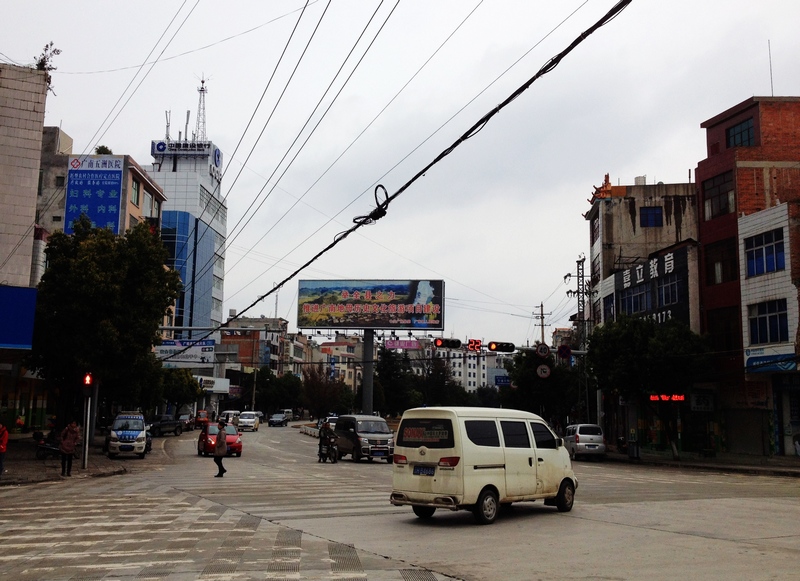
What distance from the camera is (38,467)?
25.9 m

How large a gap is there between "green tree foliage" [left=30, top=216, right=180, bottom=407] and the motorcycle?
9.24 m

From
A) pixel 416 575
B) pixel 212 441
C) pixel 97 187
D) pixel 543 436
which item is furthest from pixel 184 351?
pixel 416 575

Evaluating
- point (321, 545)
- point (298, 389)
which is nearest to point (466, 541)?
point (321, 545)

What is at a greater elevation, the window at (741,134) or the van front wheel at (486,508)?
the window at (741,134)

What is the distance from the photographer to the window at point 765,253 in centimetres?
3619

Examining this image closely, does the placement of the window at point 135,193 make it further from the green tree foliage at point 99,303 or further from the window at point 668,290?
the window at point 668,290

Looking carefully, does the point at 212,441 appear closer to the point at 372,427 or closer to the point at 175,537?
the point at 372,427

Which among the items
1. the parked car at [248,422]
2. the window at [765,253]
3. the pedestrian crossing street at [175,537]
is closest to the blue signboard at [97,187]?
the parked car at [248,422]

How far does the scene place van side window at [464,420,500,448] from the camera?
13.4m

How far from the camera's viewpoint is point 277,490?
19.8 m

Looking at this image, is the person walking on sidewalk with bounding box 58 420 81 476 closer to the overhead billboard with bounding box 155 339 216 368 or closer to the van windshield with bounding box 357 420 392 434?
the van windshield with bounding box 357 420 392 434

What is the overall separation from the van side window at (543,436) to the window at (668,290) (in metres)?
32.4

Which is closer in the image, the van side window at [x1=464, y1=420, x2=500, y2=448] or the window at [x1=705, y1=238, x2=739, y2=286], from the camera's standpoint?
the van side window at [x1=464, y1=420, x2=500, y2=448]

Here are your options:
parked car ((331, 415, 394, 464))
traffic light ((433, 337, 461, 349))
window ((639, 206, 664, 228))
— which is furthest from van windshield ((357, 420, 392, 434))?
window ((639, 206, 664, 228))
